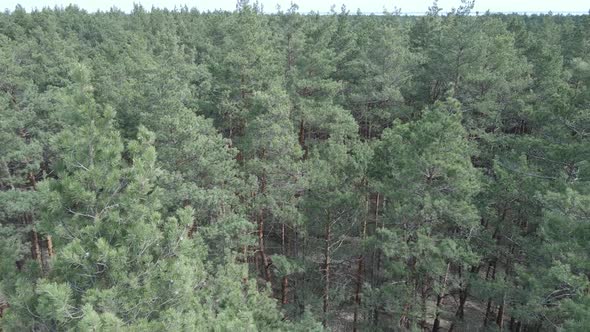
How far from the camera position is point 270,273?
21.6m

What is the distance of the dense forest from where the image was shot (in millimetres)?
7707

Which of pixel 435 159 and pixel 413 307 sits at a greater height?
pixel 435 159

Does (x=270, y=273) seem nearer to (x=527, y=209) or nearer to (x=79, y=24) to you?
(x=527, y=209)

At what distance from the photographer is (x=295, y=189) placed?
52.3 ft

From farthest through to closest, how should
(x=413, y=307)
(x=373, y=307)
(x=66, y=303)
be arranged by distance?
1. (x=373, y=307)
2. (x=413, y=307)
3. (x=66, y=303)

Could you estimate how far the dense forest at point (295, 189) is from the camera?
25.3 feet

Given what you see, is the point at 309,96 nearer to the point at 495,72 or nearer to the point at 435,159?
the point at 495,72

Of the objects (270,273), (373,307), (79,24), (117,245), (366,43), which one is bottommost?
(270,273)

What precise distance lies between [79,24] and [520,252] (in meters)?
58.6

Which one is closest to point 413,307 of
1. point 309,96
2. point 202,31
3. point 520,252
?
point 520,252

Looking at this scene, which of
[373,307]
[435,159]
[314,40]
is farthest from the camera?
[314,40]

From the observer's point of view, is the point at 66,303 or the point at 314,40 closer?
the point at 66,303

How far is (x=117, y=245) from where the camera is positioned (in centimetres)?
777

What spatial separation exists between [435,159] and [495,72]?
10889 mm
